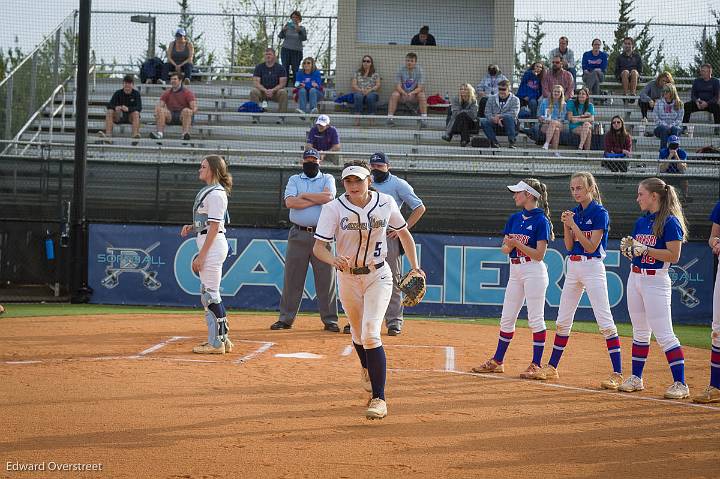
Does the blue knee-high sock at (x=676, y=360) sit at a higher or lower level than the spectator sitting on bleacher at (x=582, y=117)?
lower

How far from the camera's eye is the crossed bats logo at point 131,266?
16016mm

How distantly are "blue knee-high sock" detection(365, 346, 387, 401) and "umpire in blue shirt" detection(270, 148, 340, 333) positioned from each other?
5219 mm

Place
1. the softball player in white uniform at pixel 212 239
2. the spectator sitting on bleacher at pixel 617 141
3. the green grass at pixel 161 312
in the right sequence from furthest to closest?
1. the spectator sitting on bleacher at pixel 617 141
2. the green grass at pixel 161 312
3. the softball player in white uniform at pixel 212 239

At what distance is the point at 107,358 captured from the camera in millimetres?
9633

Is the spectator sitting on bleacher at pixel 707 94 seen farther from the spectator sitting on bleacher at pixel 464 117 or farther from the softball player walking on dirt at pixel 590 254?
the softball player walking on dirt at pixel 590 254

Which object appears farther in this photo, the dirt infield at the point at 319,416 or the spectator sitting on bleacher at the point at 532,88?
the spectator sitting on bleacher at the point at 532,88

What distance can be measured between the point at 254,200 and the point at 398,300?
5096 mm

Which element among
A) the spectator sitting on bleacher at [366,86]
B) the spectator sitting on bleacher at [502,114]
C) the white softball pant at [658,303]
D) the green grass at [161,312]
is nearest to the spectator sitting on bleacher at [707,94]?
the spectator sitting on bleacher at [502,114]

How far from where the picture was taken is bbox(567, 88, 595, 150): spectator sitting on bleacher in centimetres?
1944

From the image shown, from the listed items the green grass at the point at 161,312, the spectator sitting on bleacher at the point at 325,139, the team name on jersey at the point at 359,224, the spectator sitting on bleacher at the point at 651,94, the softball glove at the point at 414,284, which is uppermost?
the spectator sitting on bleacher at the point at 651,94

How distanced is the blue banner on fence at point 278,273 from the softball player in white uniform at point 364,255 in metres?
8.32

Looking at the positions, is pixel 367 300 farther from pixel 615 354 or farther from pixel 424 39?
pixel 424 39

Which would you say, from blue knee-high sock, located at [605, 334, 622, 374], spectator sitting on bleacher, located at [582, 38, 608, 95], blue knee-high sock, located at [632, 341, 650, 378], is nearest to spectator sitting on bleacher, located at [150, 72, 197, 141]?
spectator sitting on bleacher, located at [582, 38, 608, 95]

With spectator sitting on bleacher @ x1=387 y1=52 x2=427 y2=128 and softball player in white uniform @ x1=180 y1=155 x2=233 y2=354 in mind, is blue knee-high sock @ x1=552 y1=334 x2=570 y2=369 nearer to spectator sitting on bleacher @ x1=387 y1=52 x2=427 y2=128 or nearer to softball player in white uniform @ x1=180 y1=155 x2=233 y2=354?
softball player in white uniform @ x1=180 y1=155 x2=233 y2=354
